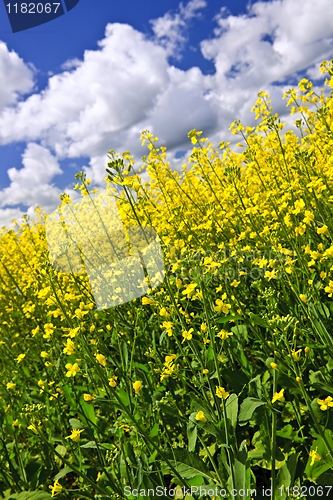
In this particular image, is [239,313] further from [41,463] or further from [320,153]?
[320,153]

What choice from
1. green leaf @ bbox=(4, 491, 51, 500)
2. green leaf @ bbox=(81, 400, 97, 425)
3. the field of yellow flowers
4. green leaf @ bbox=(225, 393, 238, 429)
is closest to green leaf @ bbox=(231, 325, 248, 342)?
the field of yellow flowers

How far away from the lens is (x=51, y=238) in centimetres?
592

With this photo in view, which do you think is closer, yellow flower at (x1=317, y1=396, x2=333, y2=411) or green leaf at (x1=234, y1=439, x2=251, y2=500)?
green leaf at (x1=234, y1=439, x2=251, y2=500)

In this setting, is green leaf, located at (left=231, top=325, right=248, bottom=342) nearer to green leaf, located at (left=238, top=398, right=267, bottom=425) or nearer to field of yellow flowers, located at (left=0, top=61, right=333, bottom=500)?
field of yellow flowers, located at (left=0, top=61, right=333, bottom=500)

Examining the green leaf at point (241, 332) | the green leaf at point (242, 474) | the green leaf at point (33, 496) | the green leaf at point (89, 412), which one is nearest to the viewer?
the green leaf at point (242, 474)

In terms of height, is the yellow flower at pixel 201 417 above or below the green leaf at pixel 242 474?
above

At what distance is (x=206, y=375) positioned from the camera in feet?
5.51

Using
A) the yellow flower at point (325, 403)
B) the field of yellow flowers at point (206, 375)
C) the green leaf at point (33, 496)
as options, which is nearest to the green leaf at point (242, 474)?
the field of yellow flowers at point (206, 375)

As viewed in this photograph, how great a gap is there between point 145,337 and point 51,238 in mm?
3818

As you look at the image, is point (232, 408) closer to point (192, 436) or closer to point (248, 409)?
point (248, 409)

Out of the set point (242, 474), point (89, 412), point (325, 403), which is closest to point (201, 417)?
point (242, 474)

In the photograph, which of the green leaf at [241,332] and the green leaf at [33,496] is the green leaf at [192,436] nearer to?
the green leaf at [241,332]

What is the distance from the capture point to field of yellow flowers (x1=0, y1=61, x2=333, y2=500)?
5.40 feet

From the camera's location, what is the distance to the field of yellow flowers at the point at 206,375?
64.8 inches
